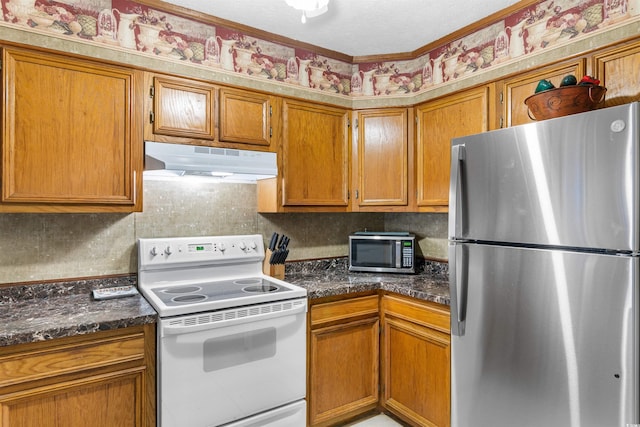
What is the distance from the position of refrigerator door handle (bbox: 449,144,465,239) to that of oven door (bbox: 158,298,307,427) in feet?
2.94

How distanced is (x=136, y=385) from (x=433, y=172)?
6.68ft

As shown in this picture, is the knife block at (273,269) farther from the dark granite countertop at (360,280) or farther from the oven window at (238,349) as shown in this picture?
the oven window at (238,349)

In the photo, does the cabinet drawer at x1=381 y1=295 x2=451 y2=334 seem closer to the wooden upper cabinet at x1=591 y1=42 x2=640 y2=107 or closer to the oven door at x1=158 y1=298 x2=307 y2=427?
the oven door at x1=158 y1=298 x2=307 y2=427

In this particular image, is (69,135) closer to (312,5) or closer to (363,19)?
(312,5)

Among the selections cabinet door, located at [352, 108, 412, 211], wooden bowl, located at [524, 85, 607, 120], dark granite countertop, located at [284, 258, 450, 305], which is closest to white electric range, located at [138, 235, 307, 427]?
dark granite countertop, located at [284, 258, 450, 305]

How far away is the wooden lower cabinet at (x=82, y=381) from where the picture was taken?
1446 mm

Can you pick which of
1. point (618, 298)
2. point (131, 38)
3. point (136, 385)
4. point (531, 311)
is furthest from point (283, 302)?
point (131, 38)

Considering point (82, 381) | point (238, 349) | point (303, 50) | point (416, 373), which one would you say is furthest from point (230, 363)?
point (303, 50)

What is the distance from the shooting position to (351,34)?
2.45 meters

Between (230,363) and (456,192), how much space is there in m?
1.36

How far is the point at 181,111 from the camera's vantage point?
2105 mm

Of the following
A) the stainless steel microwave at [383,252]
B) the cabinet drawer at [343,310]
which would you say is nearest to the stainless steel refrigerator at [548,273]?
the cabinet drawer at [343,310]

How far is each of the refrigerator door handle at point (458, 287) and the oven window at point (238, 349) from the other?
913 millimetres

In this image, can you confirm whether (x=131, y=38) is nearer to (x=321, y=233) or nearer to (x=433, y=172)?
(x=321, y=233)
